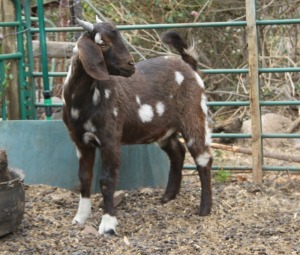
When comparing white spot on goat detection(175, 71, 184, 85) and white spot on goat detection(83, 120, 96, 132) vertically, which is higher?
white spot on goat detection(175, 71, 184, 85)

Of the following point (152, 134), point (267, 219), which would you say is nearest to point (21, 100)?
point (152, 134)

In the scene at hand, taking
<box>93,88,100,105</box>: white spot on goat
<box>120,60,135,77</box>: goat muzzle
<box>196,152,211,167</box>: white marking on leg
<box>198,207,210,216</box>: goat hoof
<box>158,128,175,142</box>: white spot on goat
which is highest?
<box>120,60,135,77</box>: goat muzzle

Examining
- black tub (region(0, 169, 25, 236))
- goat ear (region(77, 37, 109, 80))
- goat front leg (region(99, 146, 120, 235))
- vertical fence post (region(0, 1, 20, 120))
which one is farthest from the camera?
vertical fence post (region(0, 1, 20, 120))

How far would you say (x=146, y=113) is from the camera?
245 inches

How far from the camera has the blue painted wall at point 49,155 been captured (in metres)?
7.05

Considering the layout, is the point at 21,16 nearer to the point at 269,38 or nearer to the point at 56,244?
the point at 56,244

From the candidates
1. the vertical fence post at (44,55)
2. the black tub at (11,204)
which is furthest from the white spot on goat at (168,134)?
the vertical fence post at (44,55)

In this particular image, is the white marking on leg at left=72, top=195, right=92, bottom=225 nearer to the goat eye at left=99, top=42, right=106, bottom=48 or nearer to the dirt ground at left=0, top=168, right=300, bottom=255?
the dirt ground at left=0, top=168, right=300, bottom=255

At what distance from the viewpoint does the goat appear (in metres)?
5.54

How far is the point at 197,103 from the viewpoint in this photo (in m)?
6.50

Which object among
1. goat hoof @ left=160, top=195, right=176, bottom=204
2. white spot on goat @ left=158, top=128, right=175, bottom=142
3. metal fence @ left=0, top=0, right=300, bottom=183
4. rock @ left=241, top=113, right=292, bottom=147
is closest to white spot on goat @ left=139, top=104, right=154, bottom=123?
white spot on goat @ left=158, top=128, right=175, bottom=142

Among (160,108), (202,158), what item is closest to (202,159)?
(202,158)

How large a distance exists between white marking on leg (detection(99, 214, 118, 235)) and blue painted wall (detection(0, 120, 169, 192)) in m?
1.26

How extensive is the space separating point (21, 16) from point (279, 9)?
13.0 ft
